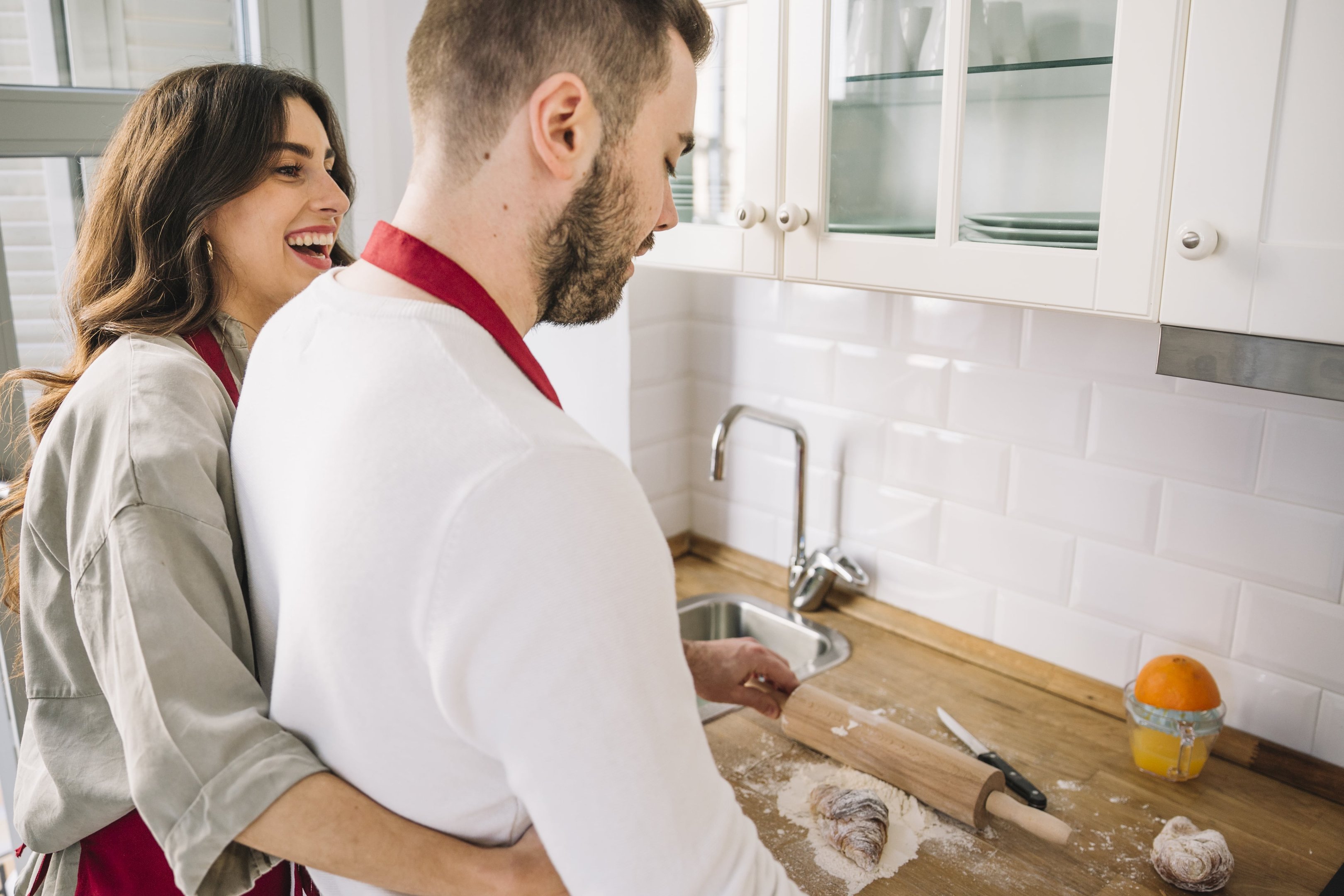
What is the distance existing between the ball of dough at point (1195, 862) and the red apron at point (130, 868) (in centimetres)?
95

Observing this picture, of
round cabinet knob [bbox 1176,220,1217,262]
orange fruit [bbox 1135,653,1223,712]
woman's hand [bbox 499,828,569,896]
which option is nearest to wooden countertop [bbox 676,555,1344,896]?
orange fruit [bbox 1135,653,1223,712]

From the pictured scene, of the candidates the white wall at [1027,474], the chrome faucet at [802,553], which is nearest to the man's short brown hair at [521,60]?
the white wall at [1027,474]

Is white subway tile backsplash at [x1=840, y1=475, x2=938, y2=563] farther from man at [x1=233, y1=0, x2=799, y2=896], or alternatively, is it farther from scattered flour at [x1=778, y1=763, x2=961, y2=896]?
man at [x1=233, y1=0, x2=799, y2=896]

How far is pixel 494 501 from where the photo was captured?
603mm

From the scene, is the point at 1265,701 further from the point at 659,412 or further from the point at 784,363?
the point at 659,412

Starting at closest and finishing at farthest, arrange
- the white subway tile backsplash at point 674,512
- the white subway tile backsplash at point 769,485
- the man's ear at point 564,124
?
the man's ear at point 564,124 → the white subway tile backsplash at point 769,485 → the white subway tile backsplash at point 674,512

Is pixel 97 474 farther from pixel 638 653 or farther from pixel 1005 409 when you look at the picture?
pixel 1005 409

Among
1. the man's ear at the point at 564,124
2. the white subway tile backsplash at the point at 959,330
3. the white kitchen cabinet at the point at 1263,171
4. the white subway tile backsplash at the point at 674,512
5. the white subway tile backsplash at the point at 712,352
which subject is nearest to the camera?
the man's ear at the point at 564,124

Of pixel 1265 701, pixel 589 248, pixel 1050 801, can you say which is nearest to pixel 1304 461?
pixel 1265 701

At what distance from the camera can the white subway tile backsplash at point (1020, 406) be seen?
1526mm

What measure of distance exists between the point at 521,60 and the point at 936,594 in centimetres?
129

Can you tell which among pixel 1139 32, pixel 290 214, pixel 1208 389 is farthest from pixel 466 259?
pixel 1208 389

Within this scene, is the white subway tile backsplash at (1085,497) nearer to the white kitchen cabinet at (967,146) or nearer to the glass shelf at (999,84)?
the white kitchen cabinet at (967,146)

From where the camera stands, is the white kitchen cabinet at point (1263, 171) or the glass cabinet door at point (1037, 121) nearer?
the white kitchen cabinet at point (1263, 171)
